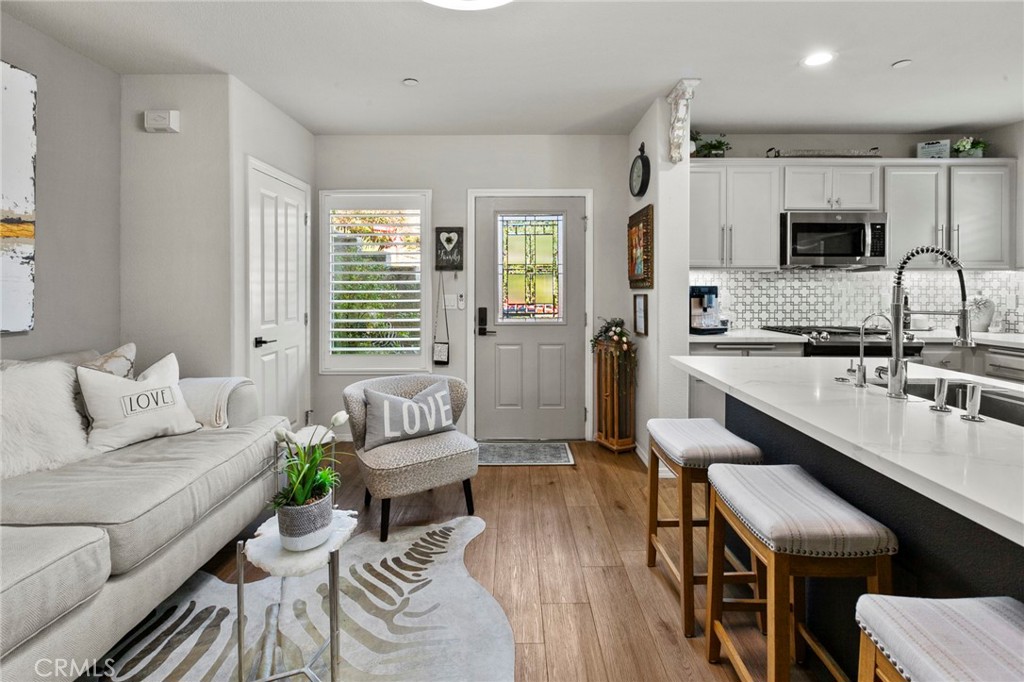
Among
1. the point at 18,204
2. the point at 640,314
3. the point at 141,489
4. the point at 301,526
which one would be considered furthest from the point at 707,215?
the point at 18,204

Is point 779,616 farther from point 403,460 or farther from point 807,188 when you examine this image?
point 807,188

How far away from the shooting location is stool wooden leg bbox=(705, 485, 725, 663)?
1.61 meters

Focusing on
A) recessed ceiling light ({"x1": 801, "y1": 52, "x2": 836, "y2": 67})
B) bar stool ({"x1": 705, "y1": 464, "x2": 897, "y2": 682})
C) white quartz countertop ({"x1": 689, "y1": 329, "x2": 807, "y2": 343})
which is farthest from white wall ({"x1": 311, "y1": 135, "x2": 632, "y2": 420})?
bar stool ({"x1": 705, "y1": 464, "x2": 897, "y2": 682})

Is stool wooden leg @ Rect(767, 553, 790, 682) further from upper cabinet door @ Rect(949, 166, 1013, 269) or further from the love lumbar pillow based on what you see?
upper cabinet door @ Rect(949, 166, 1013, 269)

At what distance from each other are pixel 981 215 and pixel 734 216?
2017 mm

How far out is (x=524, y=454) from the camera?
Answer: 396cm

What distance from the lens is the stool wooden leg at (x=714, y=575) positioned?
63.4 inches

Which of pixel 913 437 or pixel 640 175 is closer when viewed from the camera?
pixel 913 437

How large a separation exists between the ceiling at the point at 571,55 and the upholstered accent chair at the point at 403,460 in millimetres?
1902

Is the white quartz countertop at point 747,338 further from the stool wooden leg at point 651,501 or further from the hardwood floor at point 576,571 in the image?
the stool wooden leg at point 651,501

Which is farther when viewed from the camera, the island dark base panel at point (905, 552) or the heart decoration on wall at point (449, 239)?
the heart decoration on wall at point (449, 239)

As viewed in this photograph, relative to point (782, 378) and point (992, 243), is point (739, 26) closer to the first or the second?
point (782, 378)

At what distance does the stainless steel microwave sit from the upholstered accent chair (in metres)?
3.02

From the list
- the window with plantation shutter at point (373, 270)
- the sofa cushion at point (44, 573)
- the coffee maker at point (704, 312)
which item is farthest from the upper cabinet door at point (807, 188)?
the sofa cushion at point (44, 573)
